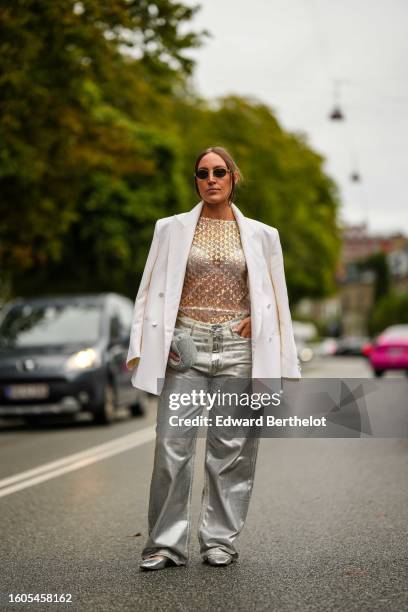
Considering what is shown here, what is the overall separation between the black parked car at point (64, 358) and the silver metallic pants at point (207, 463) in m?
8.84

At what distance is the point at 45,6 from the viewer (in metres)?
13.4

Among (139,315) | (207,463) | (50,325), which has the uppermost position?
(139,315)

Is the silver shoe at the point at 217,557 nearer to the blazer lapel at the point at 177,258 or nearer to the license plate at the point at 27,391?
the blazer lapel at the point at 177,258

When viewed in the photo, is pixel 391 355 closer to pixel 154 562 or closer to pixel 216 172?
pixel 216 172

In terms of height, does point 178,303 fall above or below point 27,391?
above

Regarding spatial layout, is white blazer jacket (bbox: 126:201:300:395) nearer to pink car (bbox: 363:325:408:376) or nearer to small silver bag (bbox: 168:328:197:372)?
small silver bag (bbox: 168:328:197:372)

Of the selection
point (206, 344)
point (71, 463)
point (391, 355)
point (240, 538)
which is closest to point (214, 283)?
point (206, 344)

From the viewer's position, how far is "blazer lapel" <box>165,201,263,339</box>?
5.10 metres

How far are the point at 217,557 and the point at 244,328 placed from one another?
1.07 metres

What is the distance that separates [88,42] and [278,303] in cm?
1030

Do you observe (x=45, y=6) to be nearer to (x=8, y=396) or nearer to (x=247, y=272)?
(x=8, y=396)

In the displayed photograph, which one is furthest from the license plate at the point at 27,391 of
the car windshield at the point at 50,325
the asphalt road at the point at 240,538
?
the asphalt road at the point at 240,538

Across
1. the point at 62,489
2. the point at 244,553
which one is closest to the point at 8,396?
the point at 62,489

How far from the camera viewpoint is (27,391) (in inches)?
543
